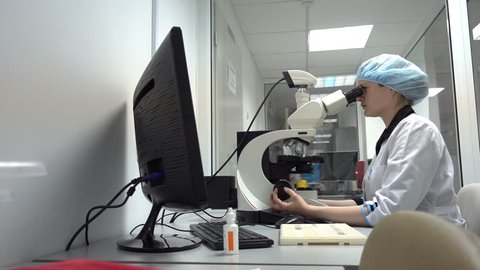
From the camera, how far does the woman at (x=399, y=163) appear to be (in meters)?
1.31

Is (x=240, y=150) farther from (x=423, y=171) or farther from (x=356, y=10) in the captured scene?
(x=356, y=10)

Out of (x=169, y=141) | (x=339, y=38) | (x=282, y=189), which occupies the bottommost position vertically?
(x=282, y=189)

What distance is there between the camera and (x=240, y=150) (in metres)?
1.62

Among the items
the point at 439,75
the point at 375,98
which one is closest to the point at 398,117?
the point at 375,98

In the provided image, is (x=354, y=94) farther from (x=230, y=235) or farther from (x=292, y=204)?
(x=230, y=235)

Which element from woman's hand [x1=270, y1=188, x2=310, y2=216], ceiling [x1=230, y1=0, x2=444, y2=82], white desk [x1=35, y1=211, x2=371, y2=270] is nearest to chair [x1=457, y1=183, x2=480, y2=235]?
woman's hand [x1=270, y1=188, x2=310, y2=216]

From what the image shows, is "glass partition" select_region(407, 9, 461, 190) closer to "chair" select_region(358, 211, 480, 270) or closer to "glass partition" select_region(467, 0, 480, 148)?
"glass partition" select_region(467, 0, 480, 148)

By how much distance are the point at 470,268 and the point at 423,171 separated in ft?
3.77

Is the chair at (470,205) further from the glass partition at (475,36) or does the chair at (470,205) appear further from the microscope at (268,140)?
the glass partition at (475,36)

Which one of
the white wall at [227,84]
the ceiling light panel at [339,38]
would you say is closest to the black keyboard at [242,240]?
the white wall at [227,84]

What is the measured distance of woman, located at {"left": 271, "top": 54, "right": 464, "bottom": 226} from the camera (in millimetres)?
1313

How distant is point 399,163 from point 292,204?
1.38ft

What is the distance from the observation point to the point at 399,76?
5.22ft

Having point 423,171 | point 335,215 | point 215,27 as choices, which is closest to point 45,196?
point 335,215
